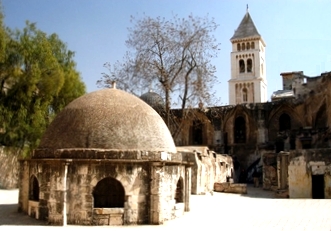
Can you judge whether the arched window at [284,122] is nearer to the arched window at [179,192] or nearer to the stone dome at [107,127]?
the arched window at [179,192]

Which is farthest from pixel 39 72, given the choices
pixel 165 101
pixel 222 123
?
pixel 222 123

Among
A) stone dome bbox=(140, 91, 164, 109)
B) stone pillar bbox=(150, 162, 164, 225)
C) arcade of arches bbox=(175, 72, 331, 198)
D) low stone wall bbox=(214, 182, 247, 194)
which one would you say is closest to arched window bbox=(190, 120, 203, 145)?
arcade of arches bbox=(175, 72, 331, 198)

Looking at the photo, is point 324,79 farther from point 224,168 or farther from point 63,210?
point 63,210

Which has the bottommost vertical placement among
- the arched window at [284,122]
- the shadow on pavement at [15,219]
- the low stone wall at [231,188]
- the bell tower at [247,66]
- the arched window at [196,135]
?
the shadow on pavement at [15,219]

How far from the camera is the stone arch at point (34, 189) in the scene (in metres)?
11.4

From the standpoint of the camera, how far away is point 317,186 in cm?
1831

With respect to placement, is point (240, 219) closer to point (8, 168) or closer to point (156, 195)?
point (156, 195)

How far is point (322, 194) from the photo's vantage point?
715 inches

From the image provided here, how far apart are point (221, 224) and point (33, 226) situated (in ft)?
15.6

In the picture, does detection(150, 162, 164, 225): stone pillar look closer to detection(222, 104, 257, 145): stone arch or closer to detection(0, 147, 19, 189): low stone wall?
A: detection(0, 147, 19, 189): low stone wall

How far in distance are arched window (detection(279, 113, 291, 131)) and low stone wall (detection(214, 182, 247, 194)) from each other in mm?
13150

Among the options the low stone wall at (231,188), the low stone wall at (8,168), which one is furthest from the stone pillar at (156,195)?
the low stone wall at (8,168)

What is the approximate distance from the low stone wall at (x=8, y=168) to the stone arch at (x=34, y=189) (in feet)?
35.8

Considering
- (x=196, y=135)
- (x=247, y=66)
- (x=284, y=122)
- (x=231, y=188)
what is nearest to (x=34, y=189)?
(x=231, y=188)
